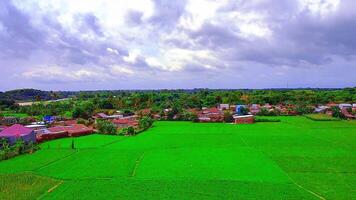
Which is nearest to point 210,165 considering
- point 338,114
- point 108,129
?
point 108,129

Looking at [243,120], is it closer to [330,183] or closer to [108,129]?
[108,129]

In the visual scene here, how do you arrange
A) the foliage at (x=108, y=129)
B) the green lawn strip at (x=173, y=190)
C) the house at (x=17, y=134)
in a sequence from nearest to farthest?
the green lawn strip at (x=173, y=190) → the house at (x=17, y=134) → the foliage at (x=108, y=129)

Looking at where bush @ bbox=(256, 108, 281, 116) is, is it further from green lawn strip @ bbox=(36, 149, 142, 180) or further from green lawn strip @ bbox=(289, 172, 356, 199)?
green lawn strip @ bbox=(289, 172, 356, 199)

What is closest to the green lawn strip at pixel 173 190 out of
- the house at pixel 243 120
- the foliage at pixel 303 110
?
the house at pixel 243 120

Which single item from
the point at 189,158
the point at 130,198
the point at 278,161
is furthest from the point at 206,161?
the point at 130,198

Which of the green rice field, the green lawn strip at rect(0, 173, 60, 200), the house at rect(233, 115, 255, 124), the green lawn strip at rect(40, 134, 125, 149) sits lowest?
the green lawn strip at rect(40, 134, 125, 149)

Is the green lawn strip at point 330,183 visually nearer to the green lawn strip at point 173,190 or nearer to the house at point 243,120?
the green lawn strip at point 173,190

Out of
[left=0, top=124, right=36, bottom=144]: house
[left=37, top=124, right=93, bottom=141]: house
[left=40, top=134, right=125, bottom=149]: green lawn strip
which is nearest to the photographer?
[left=0, top=124, right=36, bottom=144]: house

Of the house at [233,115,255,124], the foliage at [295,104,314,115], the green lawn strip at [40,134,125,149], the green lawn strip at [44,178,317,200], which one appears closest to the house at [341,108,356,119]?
the foliage at [295,104,314,115]
